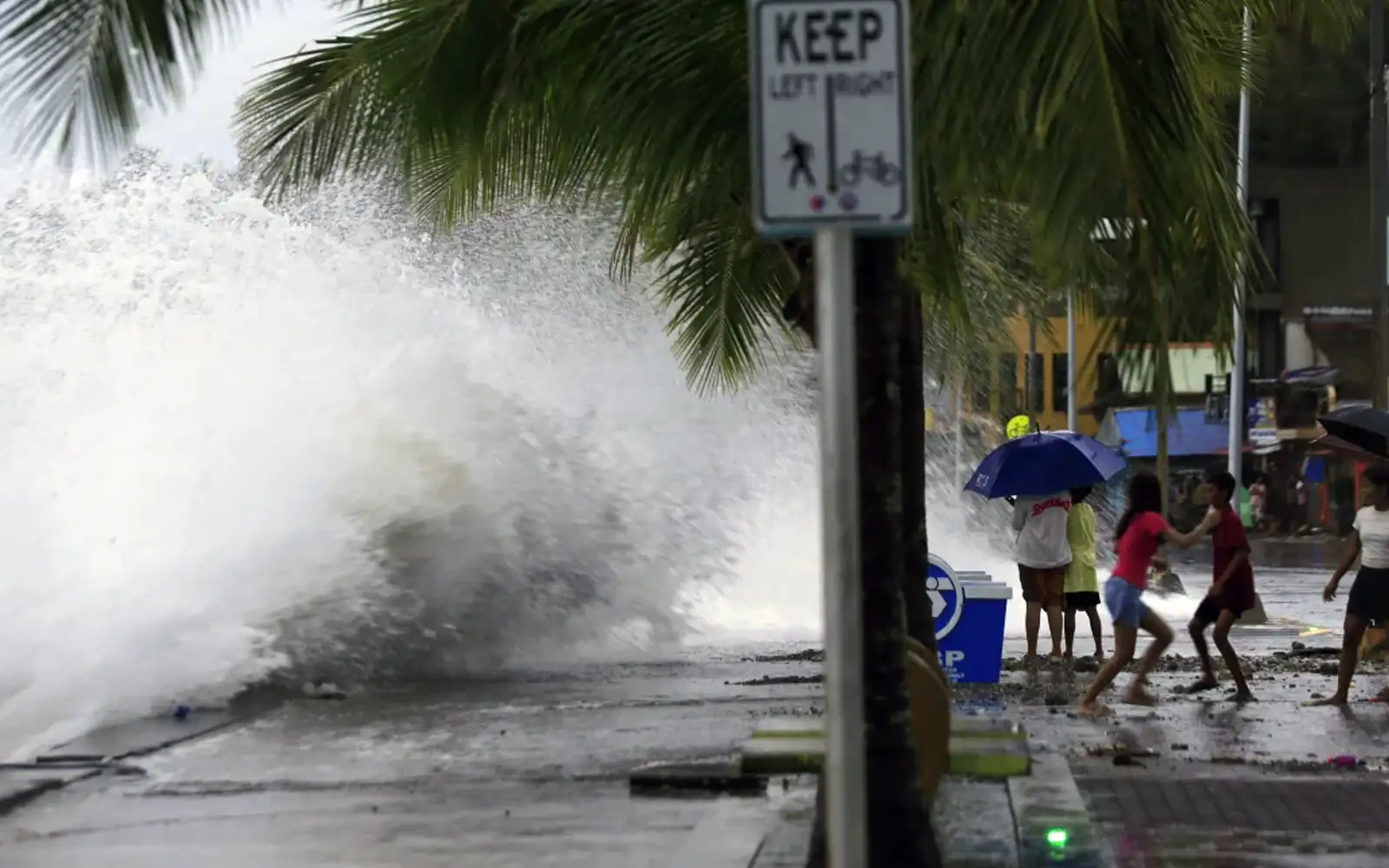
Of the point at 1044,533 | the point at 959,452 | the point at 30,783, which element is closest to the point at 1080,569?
the point at 1044,533

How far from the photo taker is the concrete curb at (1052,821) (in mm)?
7316

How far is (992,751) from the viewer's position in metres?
8.65

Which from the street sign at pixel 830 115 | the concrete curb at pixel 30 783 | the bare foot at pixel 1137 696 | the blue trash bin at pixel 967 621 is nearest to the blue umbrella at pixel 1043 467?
the blue trash bin at pixel 967 621

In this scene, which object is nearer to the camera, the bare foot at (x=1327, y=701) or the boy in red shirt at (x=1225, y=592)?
the bare foot at (x=1327, y=701)

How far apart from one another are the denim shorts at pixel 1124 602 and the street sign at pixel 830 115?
8.08m

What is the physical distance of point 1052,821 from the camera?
25.9 ft

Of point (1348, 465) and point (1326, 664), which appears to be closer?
point (1326, 664)

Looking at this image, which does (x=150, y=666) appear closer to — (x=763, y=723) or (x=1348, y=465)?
(x=763, y=723)

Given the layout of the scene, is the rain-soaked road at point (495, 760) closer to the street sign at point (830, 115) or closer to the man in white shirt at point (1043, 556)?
the man in white shirt at point (1043, 556)

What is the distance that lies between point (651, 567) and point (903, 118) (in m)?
13.6

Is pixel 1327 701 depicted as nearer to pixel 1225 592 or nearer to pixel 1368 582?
pixel 1368 582

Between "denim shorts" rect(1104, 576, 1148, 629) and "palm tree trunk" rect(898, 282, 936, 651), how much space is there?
3.60m

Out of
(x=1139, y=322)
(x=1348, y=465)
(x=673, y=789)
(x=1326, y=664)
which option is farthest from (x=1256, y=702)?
(x=1348, y=465)

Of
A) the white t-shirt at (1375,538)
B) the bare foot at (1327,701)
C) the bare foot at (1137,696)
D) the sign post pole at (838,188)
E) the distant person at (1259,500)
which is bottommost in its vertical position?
the distant person at (1259,500)
